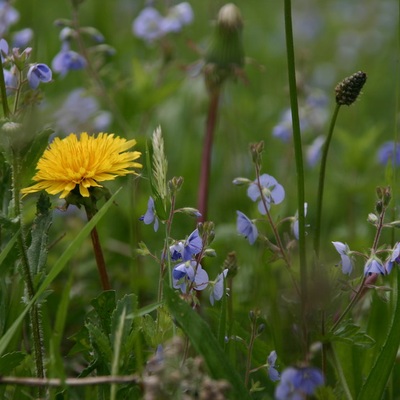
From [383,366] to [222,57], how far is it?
1231 mm

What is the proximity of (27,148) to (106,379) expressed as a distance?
487 mm

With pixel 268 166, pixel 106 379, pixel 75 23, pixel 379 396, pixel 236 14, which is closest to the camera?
pixel 106 379

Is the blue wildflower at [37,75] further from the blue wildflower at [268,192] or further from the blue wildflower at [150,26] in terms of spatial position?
the blue wildflower at [150,26]

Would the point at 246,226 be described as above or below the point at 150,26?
below

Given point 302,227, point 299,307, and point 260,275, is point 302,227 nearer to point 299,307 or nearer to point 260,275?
point 299,307

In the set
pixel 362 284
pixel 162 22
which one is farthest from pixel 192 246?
pixel 162 22

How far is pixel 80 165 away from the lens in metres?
1.59

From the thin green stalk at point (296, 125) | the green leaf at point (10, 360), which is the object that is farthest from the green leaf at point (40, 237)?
the thin green stalk at point (296, 125)

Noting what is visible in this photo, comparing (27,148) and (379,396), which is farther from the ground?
(27,148)

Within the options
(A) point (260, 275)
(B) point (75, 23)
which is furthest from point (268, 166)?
(A) point (260, 275)

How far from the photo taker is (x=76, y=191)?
1.63m

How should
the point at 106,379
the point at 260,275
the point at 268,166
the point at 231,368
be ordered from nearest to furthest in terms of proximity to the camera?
the point at 106,379 < the point at 231,368 < the point at 260,275 < the point at 268,166

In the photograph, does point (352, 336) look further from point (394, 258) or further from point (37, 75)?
point (37, 75)

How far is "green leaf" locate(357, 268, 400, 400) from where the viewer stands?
149cm
